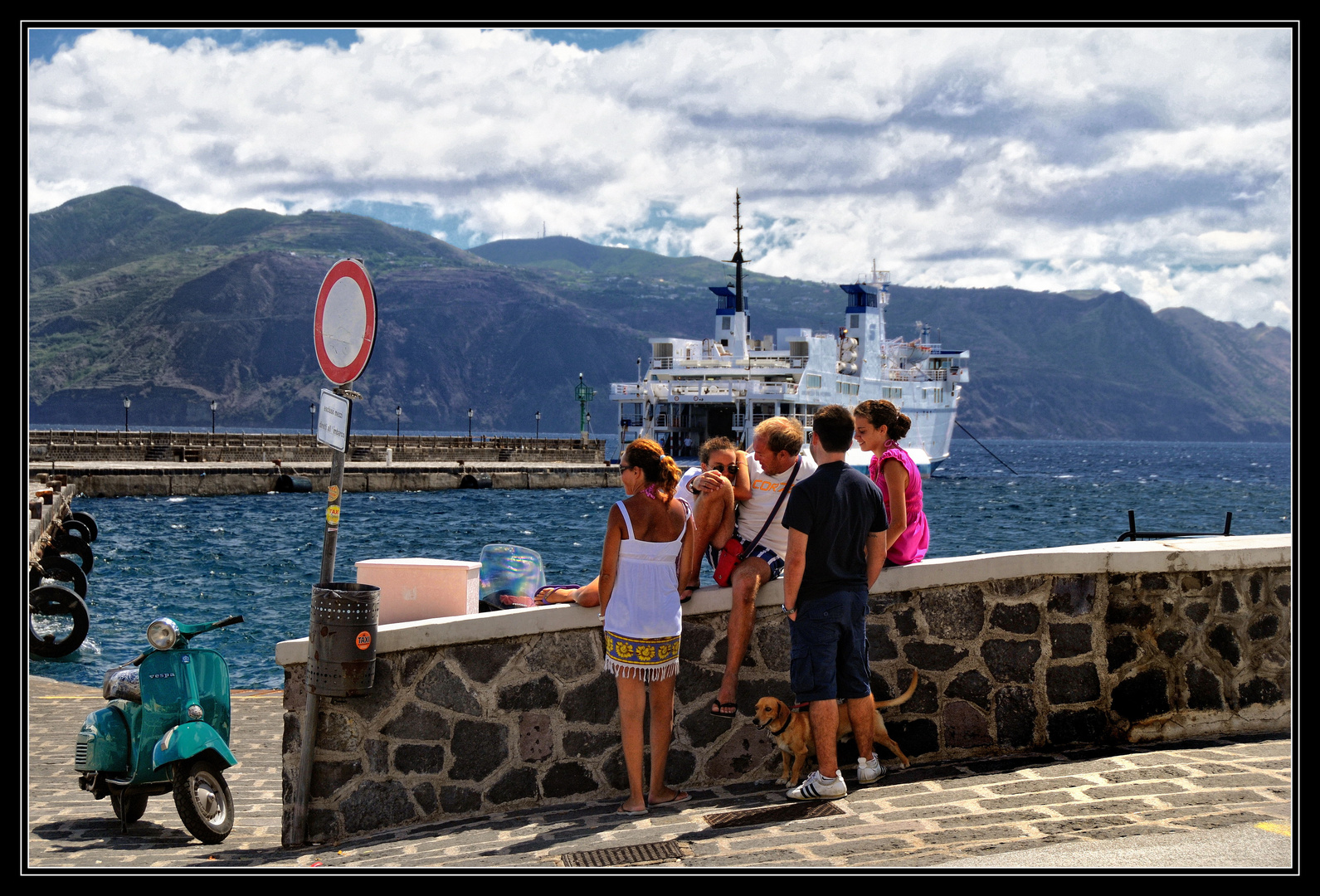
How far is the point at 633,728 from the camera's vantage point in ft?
17.7

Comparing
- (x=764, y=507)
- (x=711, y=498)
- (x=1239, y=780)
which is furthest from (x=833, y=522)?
(x=1239, y=780)

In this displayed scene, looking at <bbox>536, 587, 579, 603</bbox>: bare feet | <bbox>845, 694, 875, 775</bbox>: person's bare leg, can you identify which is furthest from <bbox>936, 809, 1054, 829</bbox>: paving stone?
<bbox>536, 587, 579, 603</bbox>: bare feet

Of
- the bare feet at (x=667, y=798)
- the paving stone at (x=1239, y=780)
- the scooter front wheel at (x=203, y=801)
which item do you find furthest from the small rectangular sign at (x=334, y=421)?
the paving stone at (x=1239, y=780)

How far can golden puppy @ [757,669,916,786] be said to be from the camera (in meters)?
5.60

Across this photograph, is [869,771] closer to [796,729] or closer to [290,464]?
[796,729]

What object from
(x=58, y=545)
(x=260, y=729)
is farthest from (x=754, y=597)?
(x=58, y=545)

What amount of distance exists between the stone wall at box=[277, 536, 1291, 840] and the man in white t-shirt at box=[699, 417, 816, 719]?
0.18 meters

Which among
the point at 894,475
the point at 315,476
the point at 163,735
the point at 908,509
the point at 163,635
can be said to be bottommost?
the point at 163,735

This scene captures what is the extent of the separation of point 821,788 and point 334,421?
277 cm

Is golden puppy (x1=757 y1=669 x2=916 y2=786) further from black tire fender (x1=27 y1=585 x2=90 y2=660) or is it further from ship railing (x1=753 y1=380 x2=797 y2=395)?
ship railing (x1=753 y1=380 x2=797 y2=395)

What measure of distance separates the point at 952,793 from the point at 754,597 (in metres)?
1.27

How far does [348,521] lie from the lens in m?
43.7

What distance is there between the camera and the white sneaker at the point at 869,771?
5.46 m

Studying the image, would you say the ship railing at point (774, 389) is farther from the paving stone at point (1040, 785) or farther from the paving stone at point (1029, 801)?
the paving stone at point (1029, 801)
